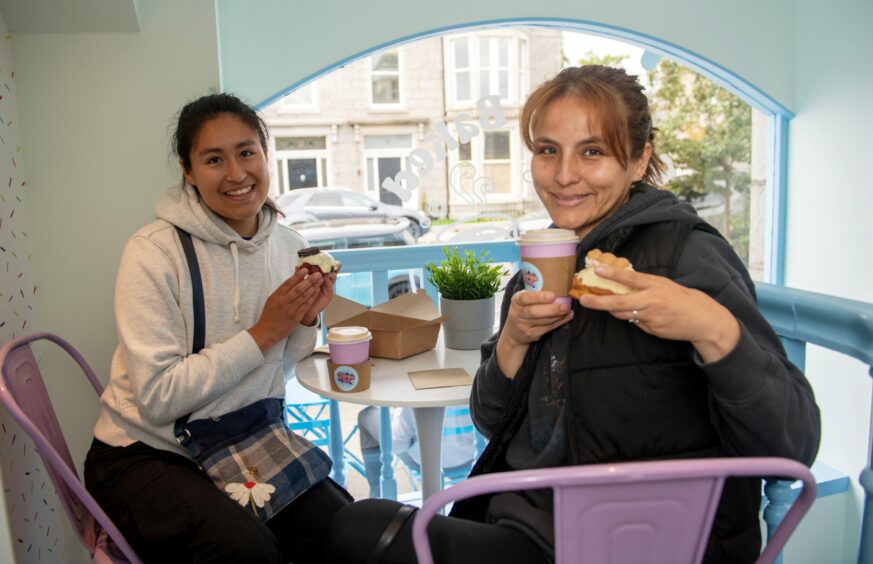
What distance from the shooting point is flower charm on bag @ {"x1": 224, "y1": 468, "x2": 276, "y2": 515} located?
5.12 ft

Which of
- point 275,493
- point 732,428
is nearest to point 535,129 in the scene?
point 732,428

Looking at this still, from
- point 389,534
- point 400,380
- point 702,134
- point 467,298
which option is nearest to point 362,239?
point 467,298

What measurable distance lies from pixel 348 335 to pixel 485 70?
5.95ft

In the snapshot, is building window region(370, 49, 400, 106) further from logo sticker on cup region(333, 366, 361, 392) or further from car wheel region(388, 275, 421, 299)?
logo sticker on cup region(333, 366, 361, 392)

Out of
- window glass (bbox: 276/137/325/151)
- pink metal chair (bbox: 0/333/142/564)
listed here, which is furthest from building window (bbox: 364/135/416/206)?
pink metal chair (bbox: 0/333/142/564)

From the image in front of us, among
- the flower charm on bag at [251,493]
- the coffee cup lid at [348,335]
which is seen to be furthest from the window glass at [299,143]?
the flower charm on bag at [251,493]

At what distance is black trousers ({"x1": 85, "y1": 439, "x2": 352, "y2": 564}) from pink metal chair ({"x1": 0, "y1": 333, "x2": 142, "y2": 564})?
0.05m

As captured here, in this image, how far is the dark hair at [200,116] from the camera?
1.82 m

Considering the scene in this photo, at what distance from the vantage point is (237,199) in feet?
5.98

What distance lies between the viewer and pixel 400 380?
1.77 m

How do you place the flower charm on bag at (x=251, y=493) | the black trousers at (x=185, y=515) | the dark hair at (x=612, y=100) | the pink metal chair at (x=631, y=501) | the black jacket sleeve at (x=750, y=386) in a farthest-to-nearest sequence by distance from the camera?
the flower charm on bag at (x=251, y=493), the black trousers at (x=185, y=515), the dark hair at (x=612, y=100), the black jacket sleeve at (x=750, y=386), the pink metal chair at (x=631, y=501)

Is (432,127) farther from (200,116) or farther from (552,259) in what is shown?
(552,259)

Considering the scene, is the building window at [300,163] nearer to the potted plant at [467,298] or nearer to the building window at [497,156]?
the building window at [497,156]

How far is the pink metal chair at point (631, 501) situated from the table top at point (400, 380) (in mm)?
711
